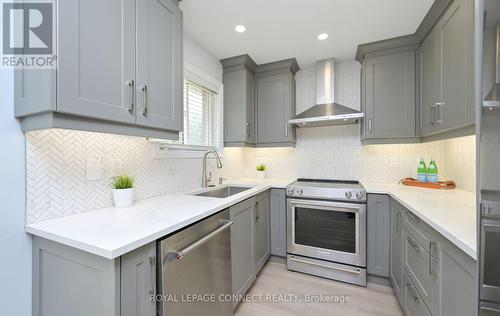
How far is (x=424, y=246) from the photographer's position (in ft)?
3.94

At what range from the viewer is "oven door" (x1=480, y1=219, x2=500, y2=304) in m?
0.60

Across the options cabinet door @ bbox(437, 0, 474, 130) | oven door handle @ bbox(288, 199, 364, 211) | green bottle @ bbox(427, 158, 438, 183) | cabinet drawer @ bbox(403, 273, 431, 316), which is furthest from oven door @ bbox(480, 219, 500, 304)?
green bottle @ bbox(427, 158, 438, 183)

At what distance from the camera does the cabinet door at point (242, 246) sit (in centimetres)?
159

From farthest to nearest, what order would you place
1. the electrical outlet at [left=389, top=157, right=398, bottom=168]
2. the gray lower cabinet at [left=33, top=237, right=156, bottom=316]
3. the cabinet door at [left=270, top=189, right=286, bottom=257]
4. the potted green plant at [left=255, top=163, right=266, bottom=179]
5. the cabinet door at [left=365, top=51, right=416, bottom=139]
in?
the potted green plant at [left=255, top=163, right=266, bottom=179]
the electrical outlet at [left=389, top=157, right=398, bottom=168]
the cabinet door at [left=270, top=189, right=286, bottom=257]
the cabinet door at [left=365, top=51, right=416, bottom=139]
the gray lower cabinet at [left=33, top=237, right=156, bottom=316]

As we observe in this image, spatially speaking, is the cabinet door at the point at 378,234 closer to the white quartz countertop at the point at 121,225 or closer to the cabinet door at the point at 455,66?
the cabinet door at the point at 455,66

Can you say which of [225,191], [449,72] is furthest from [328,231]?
[449,72]

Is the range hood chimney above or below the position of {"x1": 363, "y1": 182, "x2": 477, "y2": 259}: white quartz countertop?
above

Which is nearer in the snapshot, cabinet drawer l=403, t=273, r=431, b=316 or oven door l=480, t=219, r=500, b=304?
oven door l=480, t=219, r=500, b=304

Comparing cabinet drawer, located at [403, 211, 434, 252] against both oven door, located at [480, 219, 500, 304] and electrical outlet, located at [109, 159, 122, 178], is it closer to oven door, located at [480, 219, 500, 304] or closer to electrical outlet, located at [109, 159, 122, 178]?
oven door, located at [480, 219, 500, 304]

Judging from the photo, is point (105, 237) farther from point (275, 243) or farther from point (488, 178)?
point (275, 243)

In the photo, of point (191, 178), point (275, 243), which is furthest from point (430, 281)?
point (191, 178)

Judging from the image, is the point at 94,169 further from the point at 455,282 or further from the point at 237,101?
the point at 455,282

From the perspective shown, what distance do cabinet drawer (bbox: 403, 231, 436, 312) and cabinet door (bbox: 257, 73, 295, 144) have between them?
1.59 meters

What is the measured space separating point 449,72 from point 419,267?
1.41 metres
